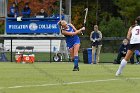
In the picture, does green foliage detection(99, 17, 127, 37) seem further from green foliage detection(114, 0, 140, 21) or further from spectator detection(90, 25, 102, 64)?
spectator detection(90, 25, 102, 64)

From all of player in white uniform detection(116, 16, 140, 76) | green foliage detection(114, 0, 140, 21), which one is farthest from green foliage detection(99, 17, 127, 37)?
player in white uniform detection(116, 16, 140, 76)

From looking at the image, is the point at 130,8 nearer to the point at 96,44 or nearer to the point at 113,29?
the point at 113,29

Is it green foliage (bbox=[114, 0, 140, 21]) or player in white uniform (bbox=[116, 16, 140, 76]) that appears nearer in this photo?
player in white uniform (bbox=[116, 16, 140, 76])

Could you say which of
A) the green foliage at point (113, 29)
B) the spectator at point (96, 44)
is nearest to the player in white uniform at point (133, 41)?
the spectator at point (96, 44)

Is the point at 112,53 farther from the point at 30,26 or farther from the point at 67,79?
the point at 67,79

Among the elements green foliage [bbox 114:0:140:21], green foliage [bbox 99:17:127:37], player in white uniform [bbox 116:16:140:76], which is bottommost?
player in white uniform [bbox 116:16:140:76]

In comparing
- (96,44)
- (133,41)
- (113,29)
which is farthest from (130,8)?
(133,41)

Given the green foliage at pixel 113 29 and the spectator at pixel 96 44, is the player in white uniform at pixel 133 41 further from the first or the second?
the green foliage at pixel 113 29

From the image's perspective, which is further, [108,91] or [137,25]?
[137,25]

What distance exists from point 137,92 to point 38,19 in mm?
24979

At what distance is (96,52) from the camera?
104 feet

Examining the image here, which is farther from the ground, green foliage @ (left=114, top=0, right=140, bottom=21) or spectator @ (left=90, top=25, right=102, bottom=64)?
green foliage @ (left=114, top=0, right=140, bottom=21)

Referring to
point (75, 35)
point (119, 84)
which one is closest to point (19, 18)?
point (75, 35)

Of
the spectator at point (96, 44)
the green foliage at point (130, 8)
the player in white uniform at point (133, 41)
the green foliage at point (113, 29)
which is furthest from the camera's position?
the green foliage at point (130, 8)
